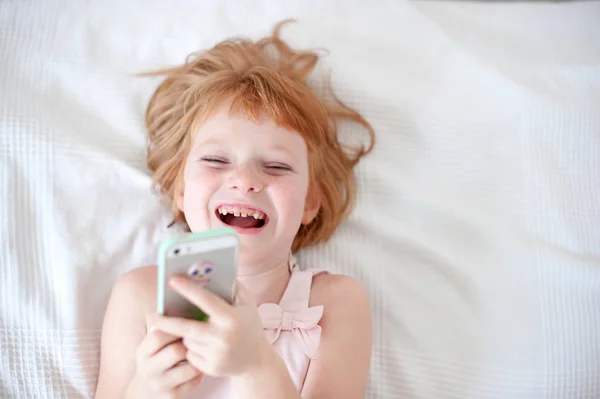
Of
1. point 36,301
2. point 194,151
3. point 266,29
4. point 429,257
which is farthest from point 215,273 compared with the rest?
point 266,29

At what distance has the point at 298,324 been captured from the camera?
3.79 feet

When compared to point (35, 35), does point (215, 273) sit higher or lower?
lower

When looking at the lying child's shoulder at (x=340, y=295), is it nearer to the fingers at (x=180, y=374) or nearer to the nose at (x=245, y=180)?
the nose at (x=245, y=180)

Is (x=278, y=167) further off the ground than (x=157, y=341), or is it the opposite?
(x=278, y=167)

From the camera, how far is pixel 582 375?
1.28 meters

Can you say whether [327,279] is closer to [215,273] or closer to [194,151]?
[194,151]

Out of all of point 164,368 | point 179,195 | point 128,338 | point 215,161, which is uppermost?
point 215,161

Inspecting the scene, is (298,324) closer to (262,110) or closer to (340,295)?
(340,295)

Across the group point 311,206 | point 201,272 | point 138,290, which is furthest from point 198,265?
point 311,206

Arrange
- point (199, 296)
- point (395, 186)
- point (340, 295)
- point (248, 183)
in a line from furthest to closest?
point (395, 186)
point (340, 295)
point (248, 183)
point (199, 296)

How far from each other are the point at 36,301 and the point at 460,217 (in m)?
0.94

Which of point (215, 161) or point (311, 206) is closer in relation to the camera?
point (215, 161)

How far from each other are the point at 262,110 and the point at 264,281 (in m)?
0.35

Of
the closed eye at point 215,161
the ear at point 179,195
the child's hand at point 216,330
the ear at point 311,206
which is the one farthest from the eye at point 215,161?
the child's hand at point 216,330
